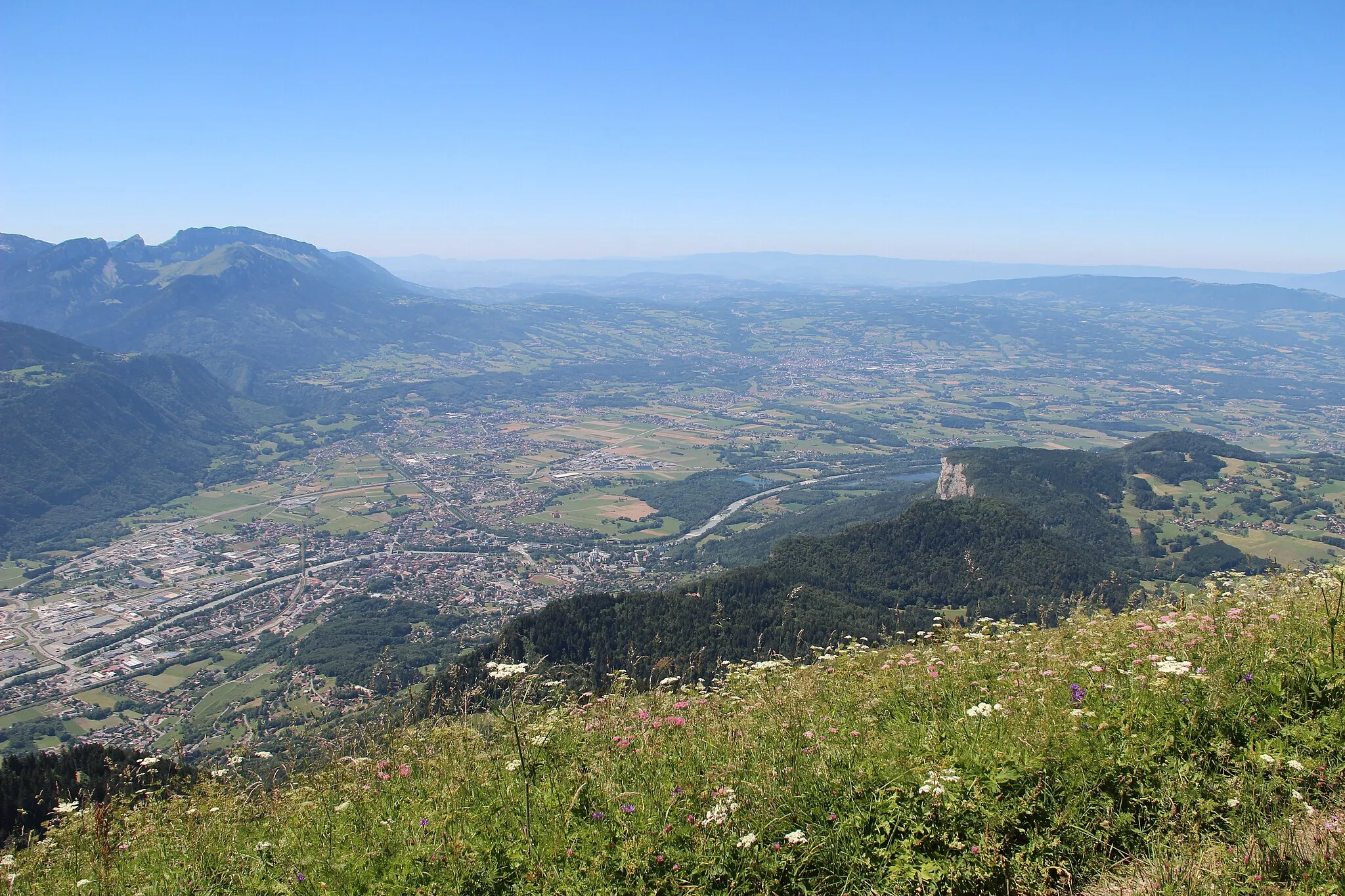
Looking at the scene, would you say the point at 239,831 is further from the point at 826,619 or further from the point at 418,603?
the point at 418,603

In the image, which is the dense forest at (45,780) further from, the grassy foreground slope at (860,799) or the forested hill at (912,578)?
the forested hill at (912,578)

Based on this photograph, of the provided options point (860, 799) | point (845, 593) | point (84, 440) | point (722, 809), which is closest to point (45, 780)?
point (722, 809)

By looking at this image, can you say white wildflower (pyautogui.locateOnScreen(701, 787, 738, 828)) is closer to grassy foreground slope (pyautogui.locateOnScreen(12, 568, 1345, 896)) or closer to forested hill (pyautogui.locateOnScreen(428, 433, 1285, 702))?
grassy foreground slope (pyautogui.locateOnScreen(12, 568, 1345, 896))

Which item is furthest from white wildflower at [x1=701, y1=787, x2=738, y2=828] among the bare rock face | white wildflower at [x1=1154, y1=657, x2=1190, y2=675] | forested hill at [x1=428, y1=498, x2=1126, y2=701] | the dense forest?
the bare rock face

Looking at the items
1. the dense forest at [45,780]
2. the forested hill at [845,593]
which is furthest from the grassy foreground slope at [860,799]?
the forested hill at [845,593]

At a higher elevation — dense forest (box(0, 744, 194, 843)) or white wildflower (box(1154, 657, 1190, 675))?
white wildflower (box(1154, 657, 1190, 675))

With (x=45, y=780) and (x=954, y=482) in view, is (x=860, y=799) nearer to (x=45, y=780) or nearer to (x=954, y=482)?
(x=45, y=780)
